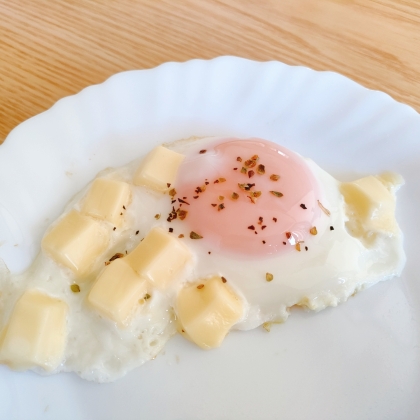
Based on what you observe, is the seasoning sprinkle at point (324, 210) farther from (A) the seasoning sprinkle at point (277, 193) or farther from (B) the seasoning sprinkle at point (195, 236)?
(B) the seasoning sprinkle at point (195, 236)

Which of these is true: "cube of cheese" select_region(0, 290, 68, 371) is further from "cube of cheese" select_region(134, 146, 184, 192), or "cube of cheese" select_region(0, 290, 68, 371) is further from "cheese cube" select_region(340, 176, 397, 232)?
"cheese cube" select_region(340, 176, 397, 232)

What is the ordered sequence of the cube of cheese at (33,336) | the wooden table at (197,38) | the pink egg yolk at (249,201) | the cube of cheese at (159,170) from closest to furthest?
the cube of cheese at (33,336) → the pink egg yolk at (249,201) → the cube of cheese at (159,170) → the wooden table at (197,38)

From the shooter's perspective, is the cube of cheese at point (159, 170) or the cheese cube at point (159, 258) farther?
the cube of cheese at point (159, 170)

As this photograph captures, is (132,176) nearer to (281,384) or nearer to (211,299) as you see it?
(211,299)


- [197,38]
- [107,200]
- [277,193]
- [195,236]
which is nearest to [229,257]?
[195,236]

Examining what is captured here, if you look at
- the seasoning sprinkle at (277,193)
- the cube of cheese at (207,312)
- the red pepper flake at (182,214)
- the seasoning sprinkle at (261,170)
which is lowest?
the cube of cheese at (207,312)

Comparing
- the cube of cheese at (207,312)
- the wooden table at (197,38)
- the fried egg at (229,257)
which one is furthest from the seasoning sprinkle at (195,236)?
the wooden table at (197,38)

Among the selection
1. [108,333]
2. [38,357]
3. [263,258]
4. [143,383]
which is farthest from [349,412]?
[38,357]
